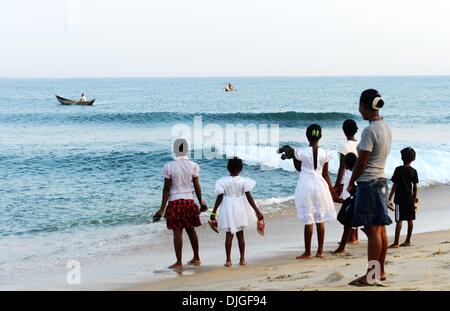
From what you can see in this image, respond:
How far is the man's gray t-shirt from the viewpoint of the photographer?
5246 millimetres

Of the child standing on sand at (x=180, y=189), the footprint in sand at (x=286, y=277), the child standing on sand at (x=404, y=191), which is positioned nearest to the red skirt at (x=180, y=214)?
the child standing on sand at (x=180, y=189)

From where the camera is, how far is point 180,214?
7383 mm

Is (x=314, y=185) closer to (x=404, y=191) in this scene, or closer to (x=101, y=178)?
(x=404, y=191)

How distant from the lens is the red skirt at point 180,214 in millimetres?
7371

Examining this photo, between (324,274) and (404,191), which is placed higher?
(404,191)

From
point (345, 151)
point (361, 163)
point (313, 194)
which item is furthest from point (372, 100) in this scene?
point (345, 151)

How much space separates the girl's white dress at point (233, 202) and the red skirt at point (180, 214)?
0.35 m

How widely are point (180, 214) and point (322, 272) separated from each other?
1.85 metres

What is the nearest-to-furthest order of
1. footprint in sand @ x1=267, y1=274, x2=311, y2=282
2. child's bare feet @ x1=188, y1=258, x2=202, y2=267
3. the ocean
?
footprint in sand @ x1=267, y1=274, x2=311, y2=282 < child's bare feet @ x1=188, y1=258, x2=202, y2=267 < the ocean

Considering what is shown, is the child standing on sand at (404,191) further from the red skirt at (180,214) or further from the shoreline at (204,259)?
the red skirt at (180,214)

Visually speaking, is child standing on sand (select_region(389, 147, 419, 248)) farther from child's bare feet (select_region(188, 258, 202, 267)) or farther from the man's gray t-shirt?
the man's gray t-shirt

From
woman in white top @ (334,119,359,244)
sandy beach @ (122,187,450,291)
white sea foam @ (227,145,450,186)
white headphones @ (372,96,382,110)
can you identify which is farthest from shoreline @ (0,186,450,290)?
white sea foam @ (227,145,450,186)

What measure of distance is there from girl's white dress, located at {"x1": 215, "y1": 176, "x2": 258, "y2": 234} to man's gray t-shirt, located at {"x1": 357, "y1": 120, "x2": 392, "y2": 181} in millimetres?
2099
